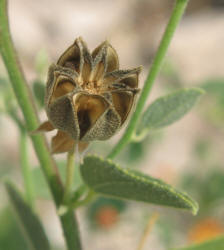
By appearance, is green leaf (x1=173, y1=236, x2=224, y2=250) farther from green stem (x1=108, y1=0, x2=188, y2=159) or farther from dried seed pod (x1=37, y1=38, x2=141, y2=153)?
dried seed pod (x1=37, y1=38, x2=141, y2=153)

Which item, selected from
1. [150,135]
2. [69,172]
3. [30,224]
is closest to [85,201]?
[69,172]

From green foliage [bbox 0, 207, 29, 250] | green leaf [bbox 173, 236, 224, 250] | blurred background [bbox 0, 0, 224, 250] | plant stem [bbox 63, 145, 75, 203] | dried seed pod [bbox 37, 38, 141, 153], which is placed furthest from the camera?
blurred background [bbox 0, 0, 224, 250]

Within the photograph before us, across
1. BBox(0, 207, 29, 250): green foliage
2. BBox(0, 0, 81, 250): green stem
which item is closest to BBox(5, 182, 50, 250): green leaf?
BBox(0, 0, 81, 250): green stem

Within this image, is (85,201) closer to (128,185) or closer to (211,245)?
(128,185)

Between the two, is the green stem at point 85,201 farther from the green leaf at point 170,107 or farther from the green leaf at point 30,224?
the green leaf at point 170,107

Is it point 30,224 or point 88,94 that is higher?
point 88,94
